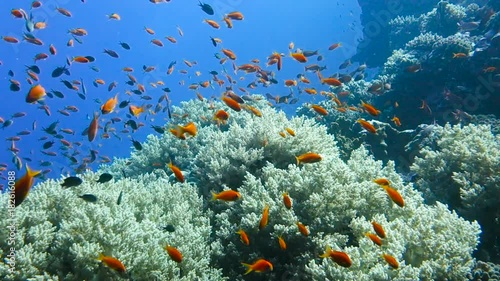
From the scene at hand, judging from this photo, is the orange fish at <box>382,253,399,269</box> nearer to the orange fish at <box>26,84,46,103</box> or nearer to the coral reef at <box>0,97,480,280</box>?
the coral reef at <box>0,97,480,280</box>

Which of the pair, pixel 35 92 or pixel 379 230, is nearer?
pixel 379 230

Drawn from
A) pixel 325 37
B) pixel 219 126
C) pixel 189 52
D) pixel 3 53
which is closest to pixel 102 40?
pixel 3 53

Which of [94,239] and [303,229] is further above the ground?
[303,229]

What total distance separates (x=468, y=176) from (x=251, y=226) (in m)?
4.26

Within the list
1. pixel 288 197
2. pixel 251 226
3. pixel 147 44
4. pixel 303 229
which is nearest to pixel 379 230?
pixel 303 229

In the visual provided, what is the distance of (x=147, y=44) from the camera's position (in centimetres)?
17700

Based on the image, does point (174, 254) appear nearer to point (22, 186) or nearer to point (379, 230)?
point (22, 186)

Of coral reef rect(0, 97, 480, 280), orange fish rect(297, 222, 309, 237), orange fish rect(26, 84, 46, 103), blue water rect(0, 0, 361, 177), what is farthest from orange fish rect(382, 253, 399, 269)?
blue water rect(0, 0, 361, 177)

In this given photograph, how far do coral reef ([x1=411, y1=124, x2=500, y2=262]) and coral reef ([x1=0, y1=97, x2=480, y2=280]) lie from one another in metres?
0.94

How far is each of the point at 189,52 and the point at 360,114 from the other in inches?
7741

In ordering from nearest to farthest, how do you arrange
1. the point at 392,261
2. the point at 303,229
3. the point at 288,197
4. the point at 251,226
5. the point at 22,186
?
the point at 22,186
the point at 392,261
the point at 303,229
the point at 288,197
the point at 251,226

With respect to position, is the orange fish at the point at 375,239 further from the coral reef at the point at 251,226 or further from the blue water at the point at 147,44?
the blue water at the point at 147,44

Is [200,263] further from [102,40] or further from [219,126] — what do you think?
[102,40]

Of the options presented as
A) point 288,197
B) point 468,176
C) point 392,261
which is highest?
point 468,176
